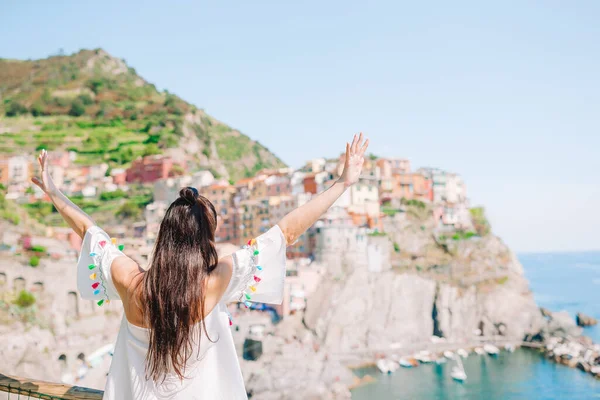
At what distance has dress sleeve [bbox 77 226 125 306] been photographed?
4.84 feet

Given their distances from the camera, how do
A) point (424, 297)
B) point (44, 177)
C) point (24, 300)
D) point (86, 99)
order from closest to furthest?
point (44, 177) → point (24, 300) → point (424, 297) → point (86, 99)

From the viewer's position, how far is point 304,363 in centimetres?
2184

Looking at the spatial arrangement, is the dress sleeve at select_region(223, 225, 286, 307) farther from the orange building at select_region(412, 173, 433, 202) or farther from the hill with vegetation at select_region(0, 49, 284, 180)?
the hill with vegetation at select_region(0, 49, 284, 180)

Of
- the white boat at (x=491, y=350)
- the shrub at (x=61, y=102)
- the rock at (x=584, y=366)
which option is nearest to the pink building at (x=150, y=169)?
the shrub at (x=61, y=102)

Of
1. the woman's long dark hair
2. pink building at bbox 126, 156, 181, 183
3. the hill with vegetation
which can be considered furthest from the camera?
the hill with vegetation

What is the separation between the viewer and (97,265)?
58.9 inches

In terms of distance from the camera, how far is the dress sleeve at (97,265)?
4.84ft

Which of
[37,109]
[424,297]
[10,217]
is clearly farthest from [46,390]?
[37,109]

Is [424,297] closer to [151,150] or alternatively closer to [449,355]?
[449,355]

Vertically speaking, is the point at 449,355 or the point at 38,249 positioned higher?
the point at 38,249

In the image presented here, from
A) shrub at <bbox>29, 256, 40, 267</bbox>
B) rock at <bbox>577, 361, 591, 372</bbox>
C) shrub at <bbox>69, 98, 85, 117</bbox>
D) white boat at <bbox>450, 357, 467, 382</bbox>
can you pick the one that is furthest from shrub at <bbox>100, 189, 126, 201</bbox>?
rock at <bbox>577, 361, 591, 372</bbox>

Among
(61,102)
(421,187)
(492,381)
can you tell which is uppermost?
(61,102)

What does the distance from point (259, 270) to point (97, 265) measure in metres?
0.46

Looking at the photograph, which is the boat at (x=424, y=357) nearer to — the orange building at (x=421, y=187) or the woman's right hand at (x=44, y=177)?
the orange building at (x=421, y=187)
